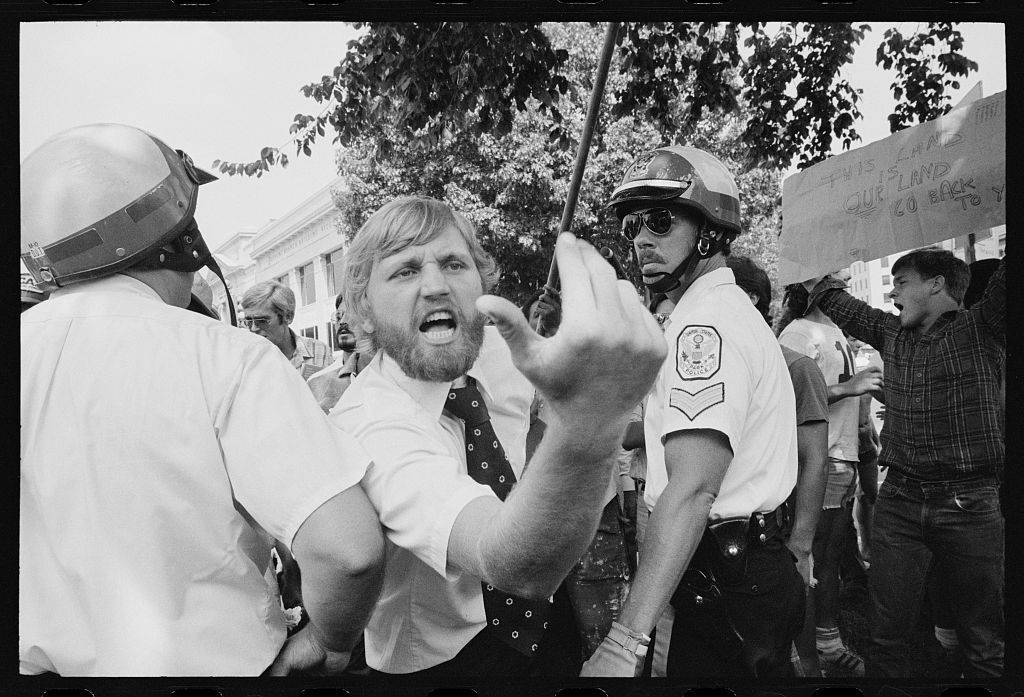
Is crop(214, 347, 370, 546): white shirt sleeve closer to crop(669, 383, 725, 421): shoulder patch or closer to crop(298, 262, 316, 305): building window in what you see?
crop(298, 262, 316, 305): building window

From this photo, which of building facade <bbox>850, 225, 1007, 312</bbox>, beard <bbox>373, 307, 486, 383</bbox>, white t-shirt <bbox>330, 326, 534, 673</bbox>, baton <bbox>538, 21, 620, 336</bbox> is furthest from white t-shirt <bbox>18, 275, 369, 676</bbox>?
building facade <bbox>850, 225, 1007, 312</bbox>

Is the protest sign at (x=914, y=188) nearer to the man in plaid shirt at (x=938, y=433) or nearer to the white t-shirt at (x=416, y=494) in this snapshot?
the man in plaid shirt at (x=938, y=433)

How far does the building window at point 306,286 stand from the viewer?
9.04 ft

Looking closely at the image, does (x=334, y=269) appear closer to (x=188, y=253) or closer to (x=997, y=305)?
(x=188, y=253)

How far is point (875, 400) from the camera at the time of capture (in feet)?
10.1

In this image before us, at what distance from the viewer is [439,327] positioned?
7.20ft

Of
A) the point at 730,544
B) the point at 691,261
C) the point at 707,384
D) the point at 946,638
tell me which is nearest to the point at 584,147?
the point at 691,261

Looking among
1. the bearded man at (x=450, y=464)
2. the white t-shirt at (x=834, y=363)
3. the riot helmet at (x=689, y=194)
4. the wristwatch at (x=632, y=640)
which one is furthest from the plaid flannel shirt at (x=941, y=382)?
the bearded man at (x=450, y=464)

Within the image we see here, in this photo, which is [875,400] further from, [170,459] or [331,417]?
[170,459]

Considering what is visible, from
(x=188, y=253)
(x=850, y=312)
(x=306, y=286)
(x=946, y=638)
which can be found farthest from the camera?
(x=850, y=312)

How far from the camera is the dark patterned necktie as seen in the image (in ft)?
7.04

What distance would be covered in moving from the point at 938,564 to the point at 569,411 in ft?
8.49

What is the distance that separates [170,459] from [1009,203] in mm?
2836

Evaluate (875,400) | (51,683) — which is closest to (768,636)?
(875,400)
